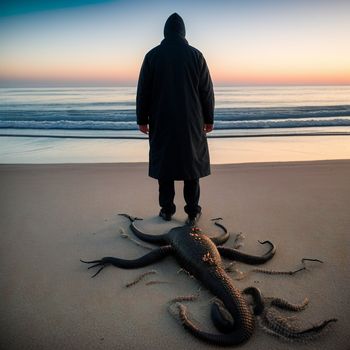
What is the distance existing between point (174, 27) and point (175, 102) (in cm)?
84

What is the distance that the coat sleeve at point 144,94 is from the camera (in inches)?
151

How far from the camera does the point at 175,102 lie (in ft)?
12.5

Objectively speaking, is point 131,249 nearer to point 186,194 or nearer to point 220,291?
point 186,194

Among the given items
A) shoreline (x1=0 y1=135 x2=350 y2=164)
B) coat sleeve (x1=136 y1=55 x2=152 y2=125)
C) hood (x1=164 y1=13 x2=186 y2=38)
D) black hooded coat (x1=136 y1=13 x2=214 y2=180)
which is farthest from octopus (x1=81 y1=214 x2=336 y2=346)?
shoreline (x1=0 y1=135 x2=350 y2=164)

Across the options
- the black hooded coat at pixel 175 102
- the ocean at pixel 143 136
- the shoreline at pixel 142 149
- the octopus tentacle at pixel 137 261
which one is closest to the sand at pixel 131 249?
the octopus tentacle at pixel 137 261

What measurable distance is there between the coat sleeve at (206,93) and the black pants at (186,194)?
2.44ft

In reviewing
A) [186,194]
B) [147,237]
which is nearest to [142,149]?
[186,194]

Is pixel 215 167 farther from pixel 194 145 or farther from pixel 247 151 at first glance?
pixel 194 145

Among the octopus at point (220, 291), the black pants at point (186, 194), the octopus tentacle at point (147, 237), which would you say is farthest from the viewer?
the black pants at point (186, 194)

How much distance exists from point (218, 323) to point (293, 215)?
2.62m

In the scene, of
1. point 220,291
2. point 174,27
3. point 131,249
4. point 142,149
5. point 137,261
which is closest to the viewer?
point 220,291

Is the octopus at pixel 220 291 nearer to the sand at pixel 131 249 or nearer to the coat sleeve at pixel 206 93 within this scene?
the sand at pixel 131 249

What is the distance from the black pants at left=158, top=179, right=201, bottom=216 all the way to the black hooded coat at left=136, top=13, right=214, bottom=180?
0.20 metres

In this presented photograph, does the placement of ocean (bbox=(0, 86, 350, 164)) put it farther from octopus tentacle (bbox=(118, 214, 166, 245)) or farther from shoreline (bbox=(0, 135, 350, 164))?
octopus tentacle (bbox=(118, 214, 166, 245))
